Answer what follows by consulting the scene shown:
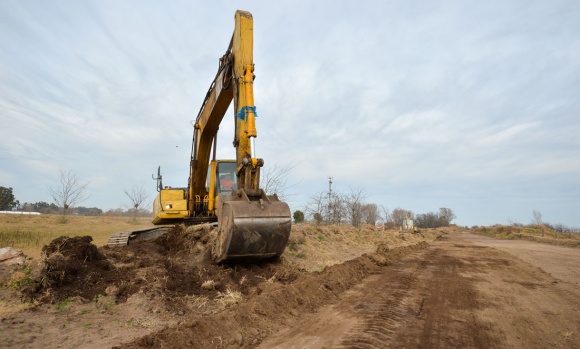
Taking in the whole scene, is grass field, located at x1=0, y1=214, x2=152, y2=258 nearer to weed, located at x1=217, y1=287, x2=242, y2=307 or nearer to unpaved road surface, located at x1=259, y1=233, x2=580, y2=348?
weed, located at x1=217, y1=287, x2=242, y2=307

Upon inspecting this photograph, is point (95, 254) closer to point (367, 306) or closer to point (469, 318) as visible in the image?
point (367, 306)

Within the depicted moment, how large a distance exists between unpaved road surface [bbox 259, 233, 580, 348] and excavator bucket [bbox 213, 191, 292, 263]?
1.74 m

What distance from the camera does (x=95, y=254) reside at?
7391mm

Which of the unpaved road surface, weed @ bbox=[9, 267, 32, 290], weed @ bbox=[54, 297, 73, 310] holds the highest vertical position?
weed @ bbox=[9, 267, 32, 290]

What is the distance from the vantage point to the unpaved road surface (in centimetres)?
435

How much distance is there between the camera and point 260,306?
16.9ft

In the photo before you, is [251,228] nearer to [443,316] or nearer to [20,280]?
[443,316]

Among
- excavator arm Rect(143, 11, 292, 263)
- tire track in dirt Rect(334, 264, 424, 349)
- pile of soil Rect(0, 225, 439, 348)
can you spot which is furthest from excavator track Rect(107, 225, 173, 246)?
tire track in dirt Rect(334, 264, 424, 349)

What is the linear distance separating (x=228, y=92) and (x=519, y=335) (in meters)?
7.59

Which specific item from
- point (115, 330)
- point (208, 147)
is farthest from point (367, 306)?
point (208, 147)

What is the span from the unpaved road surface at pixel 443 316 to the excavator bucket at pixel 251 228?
1739mm

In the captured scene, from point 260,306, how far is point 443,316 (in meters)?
2.83

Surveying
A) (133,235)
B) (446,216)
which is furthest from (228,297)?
(446,216)

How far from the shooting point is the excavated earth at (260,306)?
4297mm
